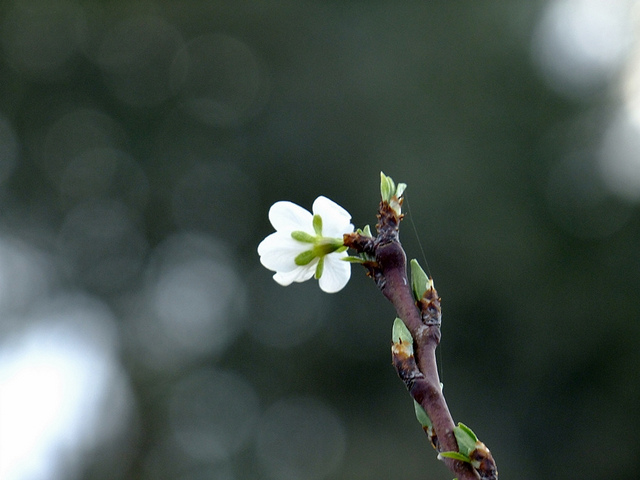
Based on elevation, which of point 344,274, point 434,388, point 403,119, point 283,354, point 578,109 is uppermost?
point 434,388

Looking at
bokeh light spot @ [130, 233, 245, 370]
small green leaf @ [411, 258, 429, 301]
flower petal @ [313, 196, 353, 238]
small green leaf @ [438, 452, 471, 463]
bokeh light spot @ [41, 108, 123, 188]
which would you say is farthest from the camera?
bokeh light spot @ [41, 108, 123, 188]

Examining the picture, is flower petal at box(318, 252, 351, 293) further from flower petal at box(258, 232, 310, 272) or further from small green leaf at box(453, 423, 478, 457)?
small green leaf at box(453, 423, 478, 457)

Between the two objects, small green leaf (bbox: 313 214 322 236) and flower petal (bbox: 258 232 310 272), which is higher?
small green leaf (bbox: 313 214 322 236)

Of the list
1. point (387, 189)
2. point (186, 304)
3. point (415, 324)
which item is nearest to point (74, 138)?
point (186, 304)

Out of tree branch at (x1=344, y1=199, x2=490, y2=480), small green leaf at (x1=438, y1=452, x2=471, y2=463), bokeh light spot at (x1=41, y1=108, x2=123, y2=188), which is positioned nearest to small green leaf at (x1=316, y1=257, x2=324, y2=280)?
tree branch at (x1=344, y1=199, x2=490, y2=480)

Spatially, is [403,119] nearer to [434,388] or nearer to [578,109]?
[578,109]

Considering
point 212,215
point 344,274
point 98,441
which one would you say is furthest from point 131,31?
point 344,274
